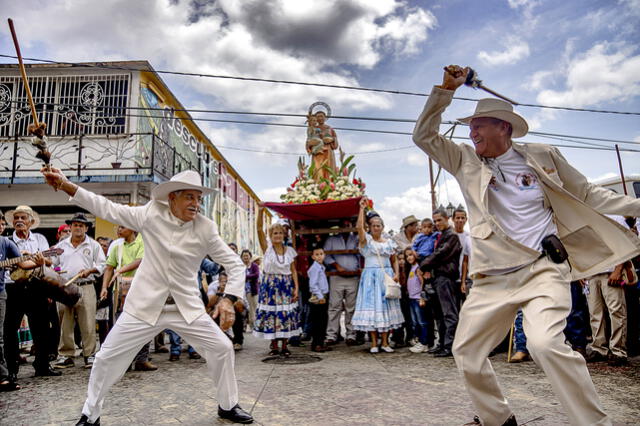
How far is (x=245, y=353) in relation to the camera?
7637 mm

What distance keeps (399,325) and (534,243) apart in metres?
4.74

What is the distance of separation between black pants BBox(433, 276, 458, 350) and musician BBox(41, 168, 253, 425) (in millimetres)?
3889

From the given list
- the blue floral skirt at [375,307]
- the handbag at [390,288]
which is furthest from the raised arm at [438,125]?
the blue floral skirt at [375,307]

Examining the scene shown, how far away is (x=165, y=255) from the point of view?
12.9ft

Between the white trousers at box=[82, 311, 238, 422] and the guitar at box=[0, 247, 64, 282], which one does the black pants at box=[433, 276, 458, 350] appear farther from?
the guitar at box=[0, 247, 64, 282]

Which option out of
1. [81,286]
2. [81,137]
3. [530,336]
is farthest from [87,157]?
[530,336]

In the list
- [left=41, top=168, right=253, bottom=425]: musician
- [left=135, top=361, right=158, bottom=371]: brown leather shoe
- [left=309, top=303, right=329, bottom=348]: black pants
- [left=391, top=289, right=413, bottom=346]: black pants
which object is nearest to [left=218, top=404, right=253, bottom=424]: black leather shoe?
[left=41, top=168, right=253, bottom=425]: musician

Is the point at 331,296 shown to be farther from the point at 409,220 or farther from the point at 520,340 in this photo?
the point at 520,340

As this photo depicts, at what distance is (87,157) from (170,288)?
12390 millimetres

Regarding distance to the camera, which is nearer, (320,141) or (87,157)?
(320,141)

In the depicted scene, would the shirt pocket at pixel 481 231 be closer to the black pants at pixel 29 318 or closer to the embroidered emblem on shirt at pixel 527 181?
the embroidered emblem on shirt at pixel 527 181

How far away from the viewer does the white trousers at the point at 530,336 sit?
2482 mm

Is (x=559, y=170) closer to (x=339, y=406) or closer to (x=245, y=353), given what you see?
(x=339, y=406)

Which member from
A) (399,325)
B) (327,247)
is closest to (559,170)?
(399,325)
